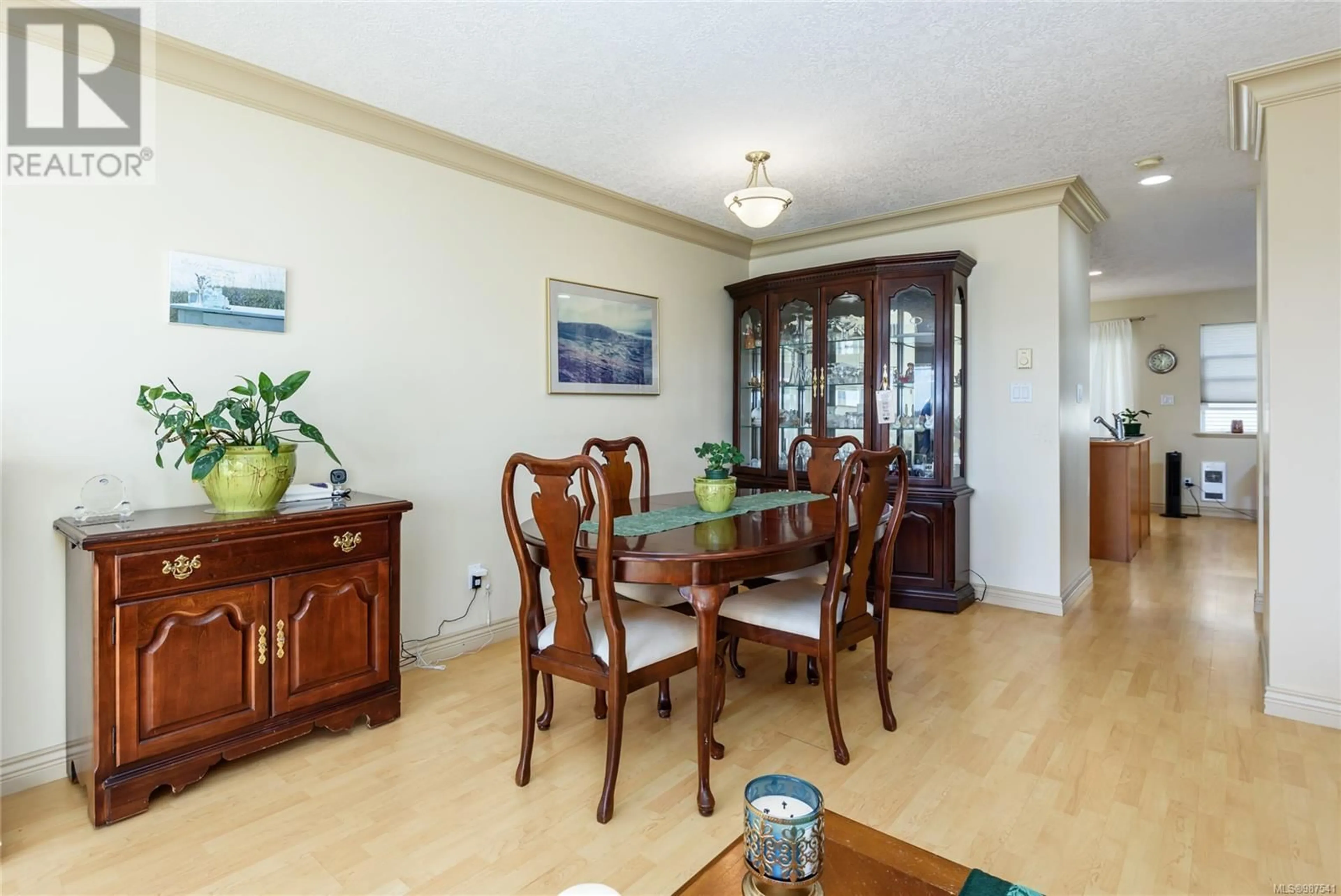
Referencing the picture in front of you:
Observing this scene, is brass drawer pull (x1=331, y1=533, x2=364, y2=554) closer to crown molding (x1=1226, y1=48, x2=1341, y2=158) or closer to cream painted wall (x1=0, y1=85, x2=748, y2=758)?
cream painted wall (x1=0, y1=85, x2=748, y2=758)

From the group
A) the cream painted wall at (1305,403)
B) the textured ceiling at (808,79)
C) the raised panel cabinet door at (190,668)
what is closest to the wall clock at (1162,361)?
the textured ceiling at (808,79)

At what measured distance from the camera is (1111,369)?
7898 mm

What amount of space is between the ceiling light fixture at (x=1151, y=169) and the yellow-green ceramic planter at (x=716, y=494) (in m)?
2.74

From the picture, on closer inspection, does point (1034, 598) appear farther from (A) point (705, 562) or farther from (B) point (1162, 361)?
(B) point (1162, 361)

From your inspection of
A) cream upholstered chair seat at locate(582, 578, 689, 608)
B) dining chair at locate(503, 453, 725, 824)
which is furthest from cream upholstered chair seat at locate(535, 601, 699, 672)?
cream upholstered chair seat at locate(582, 578, 689, 608)

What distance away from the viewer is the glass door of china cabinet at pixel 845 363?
13.9 feet

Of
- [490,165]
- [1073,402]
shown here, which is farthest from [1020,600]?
[490,165]

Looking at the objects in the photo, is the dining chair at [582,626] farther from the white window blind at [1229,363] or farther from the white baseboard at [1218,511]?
the white window blind at [1229,363]

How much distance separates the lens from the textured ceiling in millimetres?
2170

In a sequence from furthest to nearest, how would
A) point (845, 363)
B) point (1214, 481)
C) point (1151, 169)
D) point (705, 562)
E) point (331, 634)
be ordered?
point (1214, 481)
point (845, 363)
point (1151, 169)
point (331, 634)
point (705, 562)

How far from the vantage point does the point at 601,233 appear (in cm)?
391

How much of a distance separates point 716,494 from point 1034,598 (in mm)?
2422

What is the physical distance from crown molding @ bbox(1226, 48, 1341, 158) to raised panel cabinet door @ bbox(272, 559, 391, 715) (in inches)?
145

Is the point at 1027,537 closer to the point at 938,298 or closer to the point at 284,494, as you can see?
the point at 938,298
